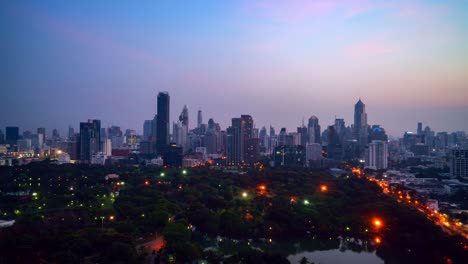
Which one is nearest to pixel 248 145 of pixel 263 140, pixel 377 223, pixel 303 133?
pixel 303 133

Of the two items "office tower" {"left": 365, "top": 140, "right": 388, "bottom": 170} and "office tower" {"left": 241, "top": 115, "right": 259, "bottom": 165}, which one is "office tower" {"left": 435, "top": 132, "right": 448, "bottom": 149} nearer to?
"office tower" {"left": 365, "top": 140, "right": 388, "bottom": 170}

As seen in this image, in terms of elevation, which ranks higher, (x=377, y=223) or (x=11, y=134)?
(x=11, y=134)

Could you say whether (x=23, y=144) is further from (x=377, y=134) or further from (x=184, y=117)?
(x=377, y=134)

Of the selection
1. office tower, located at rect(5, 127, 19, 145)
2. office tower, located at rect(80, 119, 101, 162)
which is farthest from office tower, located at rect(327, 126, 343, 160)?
office tower, located at rect(5, 127, 19, 145)

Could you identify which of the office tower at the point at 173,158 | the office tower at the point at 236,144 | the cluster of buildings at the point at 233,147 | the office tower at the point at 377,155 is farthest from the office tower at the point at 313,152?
the office tower at the point at 173,158

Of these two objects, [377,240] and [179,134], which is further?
Result: [179,134]

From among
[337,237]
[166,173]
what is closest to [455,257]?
[337,237]

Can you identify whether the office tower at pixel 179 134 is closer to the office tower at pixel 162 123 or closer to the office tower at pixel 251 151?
the office tower at pixel 162 123

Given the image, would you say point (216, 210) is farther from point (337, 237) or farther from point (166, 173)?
point (166, 173)
